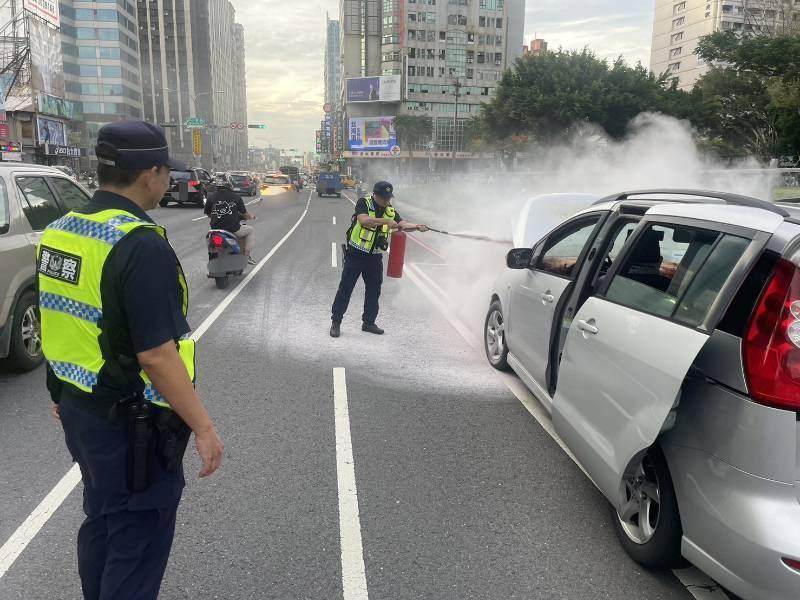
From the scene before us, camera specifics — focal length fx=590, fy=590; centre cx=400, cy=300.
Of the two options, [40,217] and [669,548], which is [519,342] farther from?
[40,217]

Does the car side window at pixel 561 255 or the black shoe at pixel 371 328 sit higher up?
the car side window at pixel 561 255

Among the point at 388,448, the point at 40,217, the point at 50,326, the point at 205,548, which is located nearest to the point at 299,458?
the point at 388,448

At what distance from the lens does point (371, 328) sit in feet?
23.6

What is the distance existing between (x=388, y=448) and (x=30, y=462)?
2292 millimetres

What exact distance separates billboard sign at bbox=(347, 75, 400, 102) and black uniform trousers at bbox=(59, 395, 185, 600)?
4504 inches

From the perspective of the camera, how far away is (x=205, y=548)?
2918 millimetres

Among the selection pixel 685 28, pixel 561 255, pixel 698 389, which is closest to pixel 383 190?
pixel 561 255

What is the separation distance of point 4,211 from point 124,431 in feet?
14.0

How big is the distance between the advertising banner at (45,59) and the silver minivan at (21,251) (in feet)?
207

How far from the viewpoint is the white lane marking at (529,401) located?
8.80 ft

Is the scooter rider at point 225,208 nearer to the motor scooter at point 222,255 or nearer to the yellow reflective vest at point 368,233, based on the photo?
the motor scooter at point 222,255

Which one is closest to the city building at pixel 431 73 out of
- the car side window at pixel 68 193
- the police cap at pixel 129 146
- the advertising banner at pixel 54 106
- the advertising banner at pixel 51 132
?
the advertising banner at pixel 54 106

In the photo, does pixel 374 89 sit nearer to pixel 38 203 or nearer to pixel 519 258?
pixel 38 203

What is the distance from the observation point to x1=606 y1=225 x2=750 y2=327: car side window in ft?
7.91
